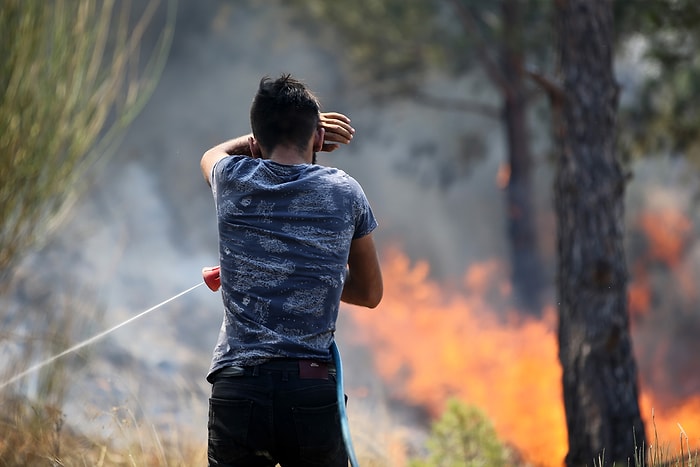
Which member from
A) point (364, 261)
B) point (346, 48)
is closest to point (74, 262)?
point (346, 48)

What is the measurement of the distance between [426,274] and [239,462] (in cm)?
1524

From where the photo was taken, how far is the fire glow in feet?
42.1

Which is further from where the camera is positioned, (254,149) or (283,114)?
(254,149)

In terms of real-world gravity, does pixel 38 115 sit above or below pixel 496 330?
above

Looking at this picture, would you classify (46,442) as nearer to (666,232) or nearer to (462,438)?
(462,438)

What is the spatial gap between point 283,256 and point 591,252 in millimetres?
3799

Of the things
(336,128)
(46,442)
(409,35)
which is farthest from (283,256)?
(409,35)

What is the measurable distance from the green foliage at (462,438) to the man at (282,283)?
3.07m

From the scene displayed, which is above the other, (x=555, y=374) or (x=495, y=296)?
(x=495, y=296)

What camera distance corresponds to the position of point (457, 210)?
60.9ft

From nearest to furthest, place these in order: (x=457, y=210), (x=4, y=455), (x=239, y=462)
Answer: (x=239, y=462), (x=4, y=455), (x=457, y=210)

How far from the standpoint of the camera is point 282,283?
246cm

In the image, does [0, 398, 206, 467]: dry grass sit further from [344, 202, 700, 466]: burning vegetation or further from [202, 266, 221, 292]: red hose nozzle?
[344, 202, 700, 466]: burning vegetation

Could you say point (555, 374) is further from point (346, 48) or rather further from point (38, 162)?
point (38, 162)
